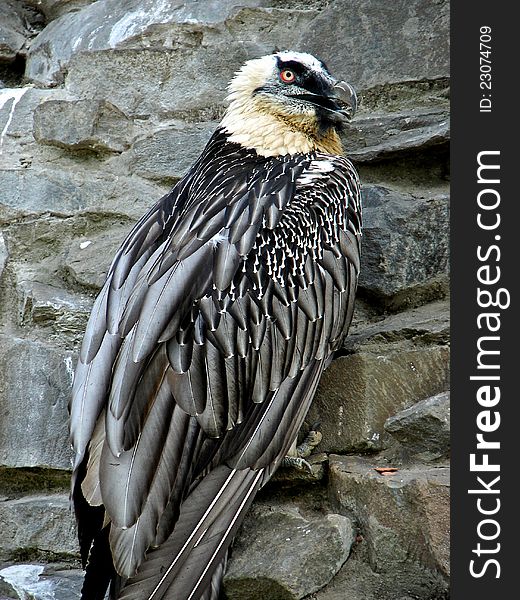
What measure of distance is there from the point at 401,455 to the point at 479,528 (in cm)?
48

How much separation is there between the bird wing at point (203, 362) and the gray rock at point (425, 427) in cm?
32

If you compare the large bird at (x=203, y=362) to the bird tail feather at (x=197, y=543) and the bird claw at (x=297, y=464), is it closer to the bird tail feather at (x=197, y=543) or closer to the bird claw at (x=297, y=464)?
the bird tail feather at (x=197, y=543)

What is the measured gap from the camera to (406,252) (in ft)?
12.0

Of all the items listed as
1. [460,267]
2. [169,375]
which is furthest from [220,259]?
[460,267]

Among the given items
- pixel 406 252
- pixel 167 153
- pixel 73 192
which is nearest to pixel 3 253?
pixel 73 192

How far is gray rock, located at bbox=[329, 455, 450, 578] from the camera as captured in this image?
3.02 m

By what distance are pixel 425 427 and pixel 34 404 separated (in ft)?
4.56

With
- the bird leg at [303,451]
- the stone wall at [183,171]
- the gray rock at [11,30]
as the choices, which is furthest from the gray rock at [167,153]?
the bird leg at [303,451]

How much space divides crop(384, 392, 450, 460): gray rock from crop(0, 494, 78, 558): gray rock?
44.8 inches

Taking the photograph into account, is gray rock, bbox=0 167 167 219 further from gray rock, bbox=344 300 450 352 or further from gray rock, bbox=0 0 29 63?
gray rock, bbox=344 300 450 352

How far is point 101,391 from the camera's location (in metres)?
3.00

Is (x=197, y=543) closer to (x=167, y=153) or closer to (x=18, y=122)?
(x=167, y=153)

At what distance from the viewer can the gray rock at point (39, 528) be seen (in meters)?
3.38

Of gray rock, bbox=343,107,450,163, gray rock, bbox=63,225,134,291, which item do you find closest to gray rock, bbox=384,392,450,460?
gray rock, bbox=343,107,450,163
